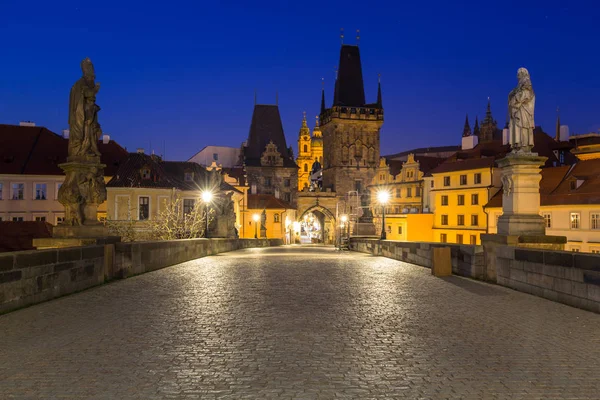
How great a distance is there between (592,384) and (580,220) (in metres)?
39.8

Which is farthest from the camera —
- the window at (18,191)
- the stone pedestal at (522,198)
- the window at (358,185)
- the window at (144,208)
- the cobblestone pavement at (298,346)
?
the window at (358,185)

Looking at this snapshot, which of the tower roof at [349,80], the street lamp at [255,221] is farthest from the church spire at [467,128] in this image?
the street lamp at [255,221]

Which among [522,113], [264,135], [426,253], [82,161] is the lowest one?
[426,253]

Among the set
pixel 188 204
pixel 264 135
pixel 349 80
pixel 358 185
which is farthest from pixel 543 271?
pixel 349 80

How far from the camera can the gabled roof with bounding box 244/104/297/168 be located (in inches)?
3605

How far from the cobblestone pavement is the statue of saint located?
3361 mm

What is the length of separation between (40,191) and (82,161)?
40.8 m

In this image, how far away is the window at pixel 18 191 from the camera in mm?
48312

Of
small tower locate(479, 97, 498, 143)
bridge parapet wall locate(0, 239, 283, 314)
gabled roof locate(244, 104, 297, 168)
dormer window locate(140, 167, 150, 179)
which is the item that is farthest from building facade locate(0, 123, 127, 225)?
small tower locate(479, 97, 498, 143)

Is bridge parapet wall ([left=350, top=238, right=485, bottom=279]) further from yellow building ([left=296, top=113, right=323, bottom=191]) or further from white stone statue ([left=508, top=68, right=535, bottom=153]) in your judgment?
yellow building ([left=296, top=113, right=323, bottom=191])

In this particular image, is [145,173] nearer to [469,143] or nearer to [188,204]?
[188,204]

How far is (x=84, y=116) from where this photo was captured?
12195 millimetres

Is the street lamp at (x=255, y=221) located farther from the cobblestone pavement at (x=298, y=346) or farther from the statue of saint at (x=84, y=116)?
the cobblestone pavement at (x=298, y=346)

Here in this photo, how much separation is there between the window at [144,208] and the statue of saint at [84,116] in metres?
38.6
